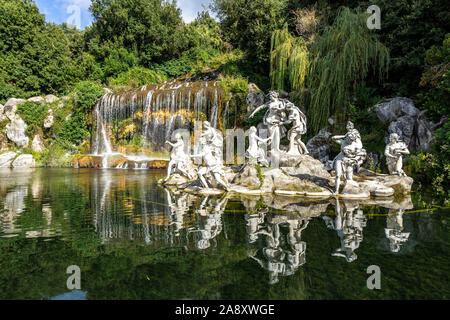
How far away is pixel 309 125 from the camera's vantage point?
16.0 m

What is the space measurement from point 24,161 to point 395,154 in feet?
84.1

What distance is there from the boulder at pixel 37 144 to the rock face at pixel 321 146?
22.7m

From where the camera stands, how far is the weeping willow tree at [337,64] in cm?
1392

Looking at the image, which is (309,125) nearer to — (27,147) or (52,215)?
(52,215)

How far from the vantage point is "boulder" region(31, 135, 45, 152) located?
2505 cm

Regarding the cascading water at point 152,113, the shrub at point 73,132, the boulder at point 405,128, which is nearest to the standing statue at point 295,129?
the boulder at point 405,128

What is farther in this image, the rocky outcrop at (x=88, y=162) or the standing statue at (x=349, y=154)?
the rocky outcrop at (x=88, y=162)

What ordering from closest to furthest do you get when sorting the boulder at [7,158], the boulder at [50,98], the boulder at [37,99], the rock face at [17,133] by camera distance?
1. the boulder at [7,158]
2. the rock face at [17,133]
3. the boulder at [37,99]
4. the boulder at [50,98]

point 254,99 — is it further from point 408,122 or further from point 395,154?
point 395,154

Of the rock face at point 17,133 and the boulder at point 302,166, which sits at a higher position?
the rock face at point 17,133

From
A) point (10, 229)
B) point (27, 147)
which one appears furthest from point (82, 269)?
point (27, 147)

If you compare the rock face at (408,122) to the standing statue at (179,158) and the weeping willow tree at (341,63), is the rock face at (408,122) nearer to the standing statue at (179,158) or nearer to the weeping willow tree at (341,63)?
A: the weeping willow tree at (341,63)

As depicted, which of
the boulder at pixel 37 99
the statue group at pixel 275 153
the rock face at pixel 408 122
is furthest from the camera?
the boulder at pixel 37 99

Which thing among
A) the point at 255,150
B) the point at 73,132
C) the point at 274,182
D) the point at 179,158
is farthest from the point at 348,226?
the point at 73,132
